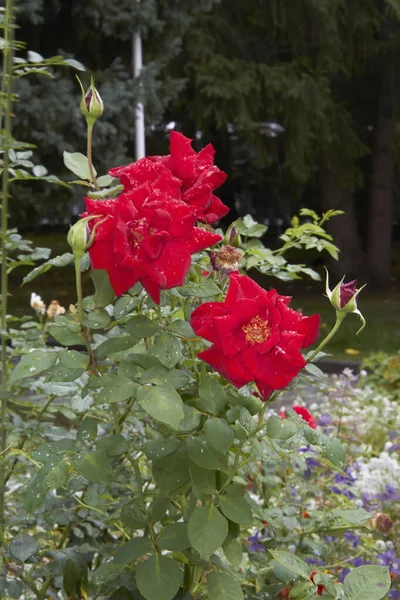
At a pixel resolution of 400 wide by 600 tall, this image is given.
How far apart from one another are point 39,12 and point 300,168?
12.6ft

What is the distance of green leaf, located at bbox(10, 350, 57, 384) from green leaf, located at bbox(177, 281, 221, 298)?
214 millimetres

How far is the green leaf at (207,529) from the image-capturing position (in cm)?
122

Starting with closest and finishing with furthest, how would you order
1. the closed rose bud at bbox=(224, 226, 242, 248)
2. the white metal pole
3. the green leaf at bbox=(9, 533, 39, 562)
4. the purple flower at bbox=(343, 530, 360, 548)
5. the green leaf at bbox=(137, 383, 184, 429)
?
the green leaf at bbox=(137, 383, 184, 429), the green leaf at bbox=(9, 533, 39, 562), the closed rose bud at bbox=(224, 226, 242, 248), the purple flower at bbox=(343, 530, 360, 548), the white metal pole

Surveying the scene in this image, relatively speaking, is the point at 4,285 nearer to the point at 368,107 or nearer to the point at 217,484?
the point at 217,484

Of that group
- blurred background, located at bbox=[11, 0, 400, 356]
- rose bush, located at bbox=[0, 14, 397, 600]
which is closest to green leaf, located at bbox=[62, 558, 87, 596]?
rose bush, located at bbox=[0, 14, 397, 600]

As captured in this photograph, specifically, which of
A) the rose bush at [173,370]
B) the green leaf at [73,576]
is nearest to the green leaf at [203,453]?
the rose bush at [173,370]

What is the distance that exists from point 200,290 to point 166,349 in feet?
0.35

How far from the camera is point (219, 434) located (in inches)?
48.9

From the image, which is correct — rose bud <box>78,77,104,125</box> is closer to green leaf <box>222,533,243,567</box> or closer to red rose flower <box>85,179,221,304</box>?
red rose flower <box>85,179,221,304</box>

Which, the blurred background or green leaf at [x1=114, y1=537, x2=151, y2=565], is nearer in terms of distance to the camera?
green leaf at [x1=114, y1=537, x2=151, y2=565]

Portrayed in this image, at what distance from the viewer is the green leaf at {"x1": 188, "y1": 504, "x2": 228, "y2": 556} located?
122 centimetres

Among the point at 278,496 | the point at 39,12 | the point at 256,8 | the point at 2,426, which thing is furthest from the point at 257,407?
the point at 256,8

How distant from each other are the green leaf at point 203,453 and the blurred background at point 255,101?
20.9 feet

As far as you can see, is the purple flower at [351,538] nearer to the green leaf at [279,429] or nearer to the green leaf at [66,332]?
the green leaf at [279,429]
